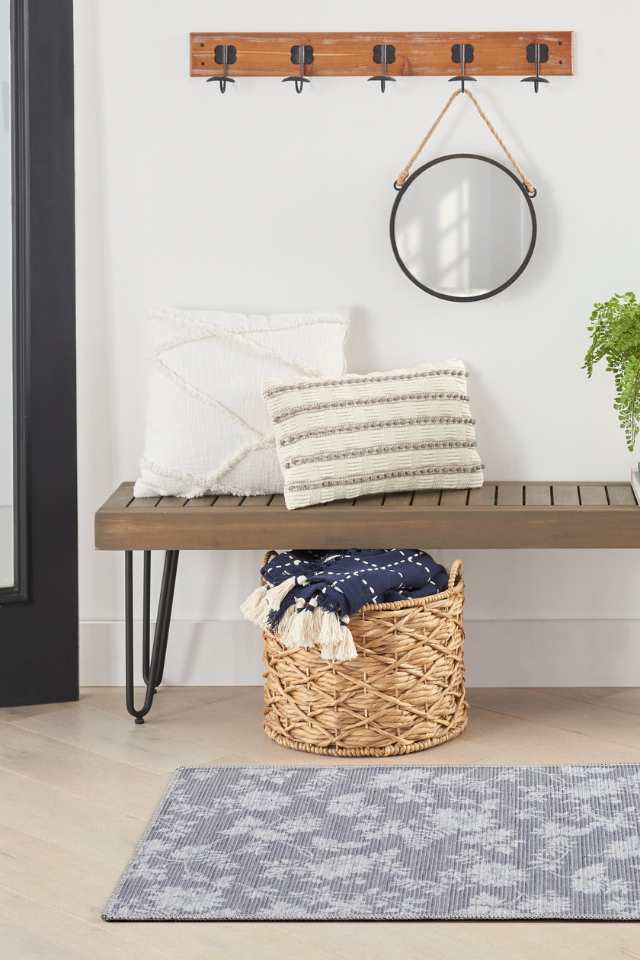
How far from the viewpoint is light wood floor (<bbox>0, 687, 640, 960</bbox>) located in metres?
2.03

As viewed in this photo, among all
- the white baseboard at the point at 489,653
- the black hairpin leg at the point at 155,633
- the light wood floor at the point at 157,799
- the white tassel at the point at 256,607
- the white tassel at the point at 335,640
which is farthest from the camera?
the white baseboard at the point at 489,653

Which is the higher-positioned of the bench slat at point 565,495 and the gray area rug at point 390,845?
the bench slat at point 565,495

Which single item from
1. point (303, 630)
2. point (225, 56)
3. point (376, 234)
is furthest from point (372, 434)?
point (225, 56)

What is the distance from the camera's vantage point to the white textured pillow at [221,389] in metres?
3.12

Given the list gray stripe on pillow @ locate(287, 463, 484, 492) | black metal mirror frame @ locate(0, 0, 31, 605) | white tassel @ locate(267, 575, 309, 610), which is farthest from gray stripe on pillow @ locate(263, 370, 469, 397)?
black metal mirror frame @ locate(0, 0, 31, 605)

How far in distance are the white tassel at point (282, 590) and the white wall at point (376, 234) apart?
60 cm

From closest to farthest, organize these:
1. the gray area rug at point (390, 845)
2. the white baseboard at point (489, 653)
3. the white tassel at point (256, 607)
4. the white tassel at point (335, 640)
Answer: the gray area rug at point (390, 845)
the white tassel at point (335, 640)
the white tassel at point (256, 607)
the white baseboard at point (489, 653)

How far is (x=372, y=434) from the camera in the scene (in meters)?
3.00

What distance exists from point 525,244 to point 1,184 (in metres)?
1.29

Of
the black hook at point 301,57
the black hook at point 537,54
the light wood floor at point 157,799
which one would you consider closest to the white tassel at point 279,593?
the light wood floor at point 157,799

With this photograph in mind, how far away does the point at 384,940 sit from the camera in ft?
6.70

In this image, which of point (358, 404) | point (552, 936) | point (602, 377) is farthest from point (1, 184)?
point (552, 936)

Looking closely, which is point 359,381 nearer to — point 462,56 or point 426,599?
point 426,599

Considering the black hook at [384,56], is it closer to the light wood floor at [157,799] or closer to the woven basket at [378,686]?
the woven basket at [378,686]
